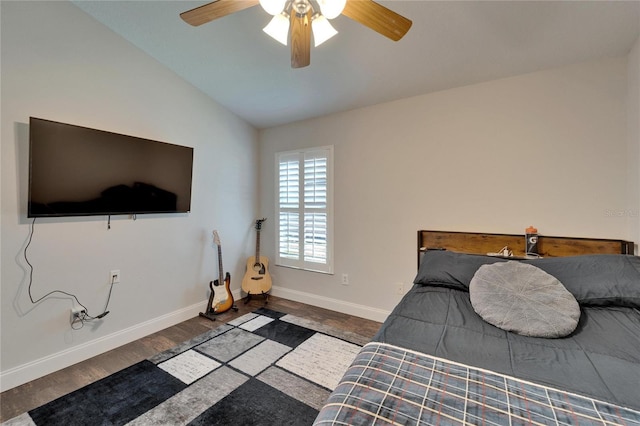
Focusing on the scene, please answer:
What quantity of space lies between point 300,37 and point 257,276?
2812 millimetres

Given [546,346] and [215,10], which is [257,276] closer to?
[215,10]

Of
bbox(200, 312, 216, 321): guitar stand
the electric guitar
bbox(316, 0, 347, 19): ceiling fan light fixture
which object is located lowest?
bbox(200, 312, 216, 321): guitar stand

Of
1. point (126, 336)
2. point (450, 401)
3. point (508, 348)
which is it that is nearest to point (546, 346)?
point (508, 348)

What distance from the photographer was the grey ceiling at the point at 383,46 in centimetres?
173

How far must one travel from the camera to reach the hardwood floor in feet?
5.87

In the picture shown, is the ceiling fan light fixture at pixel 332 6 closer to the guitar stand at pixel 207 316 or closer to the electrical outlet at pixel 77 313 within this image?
the electrical outlet at pixel 77 313

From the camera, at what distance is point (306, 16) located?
1.46 meters

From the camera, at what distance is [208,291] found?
324cm

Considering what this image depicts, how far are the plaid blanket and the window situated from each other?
233cm

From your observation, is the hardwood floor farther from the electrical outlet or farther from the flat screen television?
the flat screen television

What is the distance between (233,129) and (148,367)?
2.69 m

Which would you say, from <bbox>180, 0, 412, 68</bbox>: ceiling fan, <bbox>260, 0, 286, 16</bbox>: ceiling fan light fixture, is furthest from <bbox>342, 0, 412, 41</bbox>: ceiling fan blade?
<bbox>260, 0, 286, 16</bbox>: ceiling fan light fixture

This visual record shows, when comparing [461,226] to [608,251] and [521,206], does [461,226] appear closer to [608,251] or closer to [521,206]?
[521,206]

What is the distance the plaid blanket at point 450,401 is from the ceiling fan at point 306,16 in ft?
5.13
